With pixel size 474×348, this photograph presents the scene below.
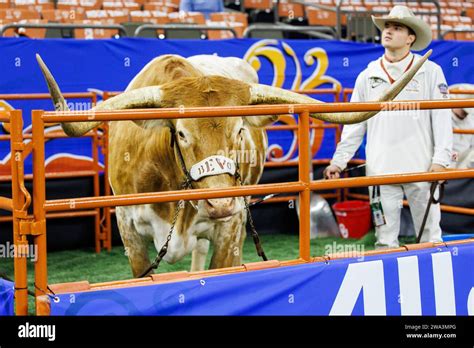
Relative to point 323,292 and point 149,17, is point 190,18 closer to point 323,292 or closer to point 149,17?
point 149,17

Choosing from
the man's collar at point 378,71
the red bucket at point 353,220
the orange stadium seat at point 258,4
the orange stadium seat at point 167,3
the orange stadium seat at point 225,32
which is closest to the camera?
the man's collar at point 378,71

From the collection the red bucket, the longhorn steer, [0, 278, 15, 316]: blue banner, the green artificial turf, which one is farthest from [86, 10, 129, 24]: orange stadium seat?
[0, 278, 15, 316]: blue banner

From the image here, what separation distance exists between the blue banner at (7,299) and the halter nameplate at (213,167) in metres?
1.12

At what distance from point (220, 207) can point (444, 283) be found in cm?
117

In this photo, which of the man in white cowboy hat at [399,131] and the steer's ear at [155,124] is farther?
the man in white cowboy hat at [399,131]

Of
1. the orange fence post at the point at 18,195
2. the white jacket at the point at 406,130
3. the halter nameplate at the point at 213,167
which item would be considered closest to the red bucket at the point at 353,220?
the white jacket at the point at 406,130

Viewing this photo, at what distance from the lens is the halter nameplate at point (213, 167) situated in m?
4.11

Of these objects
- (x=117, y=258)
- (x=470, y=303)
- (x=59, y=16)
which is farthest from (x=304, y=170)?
(x=59, y=16)

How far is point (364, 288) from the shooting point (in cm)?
390

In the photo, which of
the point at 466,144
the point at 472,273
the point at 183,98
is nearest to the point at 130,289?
the point at 183,98

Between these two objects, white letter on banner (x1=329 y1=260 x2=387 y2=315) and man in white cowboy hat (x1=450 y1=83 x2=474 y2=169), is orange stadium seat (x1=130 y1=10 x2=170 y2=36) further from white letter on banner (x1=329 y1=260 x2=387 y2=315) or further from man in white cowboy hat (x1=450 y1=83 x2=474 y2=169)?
white letter on banner (x1=329 y1=260 x2=387 y2=315)

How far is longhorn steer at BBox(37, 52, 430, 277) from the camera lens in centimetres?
430

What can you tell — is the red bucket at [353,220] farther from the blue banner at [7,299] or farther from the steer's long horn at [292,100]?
the blue banner at [7,299]
